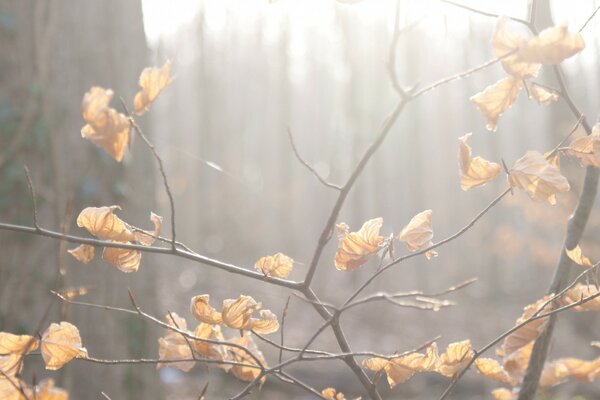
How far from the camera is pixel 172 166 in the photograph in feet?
79.8

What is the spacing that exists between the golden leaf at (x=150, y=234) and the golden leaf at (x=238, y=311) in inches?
6.9

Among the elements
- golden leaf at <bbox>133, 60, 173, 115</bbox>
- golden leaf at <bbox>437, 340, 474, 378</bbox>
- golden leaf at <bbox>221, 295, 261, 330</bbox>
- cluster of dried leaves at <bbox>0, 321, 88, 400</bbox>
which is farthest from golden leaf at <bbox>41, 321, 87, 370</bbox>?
golden leaf at <bbox>437, 340, 474, 378</bbox>

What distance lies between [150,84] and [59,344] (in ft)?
1.41

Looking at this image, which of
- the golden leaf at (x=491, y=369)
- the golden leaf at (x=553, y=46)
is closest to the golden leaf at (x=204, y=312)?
the golden leaf at (x=491, y=369)

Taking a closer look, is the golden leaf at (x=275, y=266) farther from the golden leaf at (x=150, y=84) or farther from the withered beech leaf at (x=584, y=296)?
the withered beech leaf at (x=584, y=296)

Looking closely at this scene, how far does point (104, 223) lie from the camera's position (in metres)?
1.05

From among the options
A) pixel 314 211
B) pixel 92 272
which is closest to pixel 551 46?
pixel 92 272

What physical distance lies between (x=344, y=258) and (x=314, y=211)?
35279 millimetres

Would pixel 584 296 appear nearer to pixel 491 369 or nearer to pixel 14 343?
pixel 491 369

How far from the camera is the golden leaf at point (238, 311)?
1072mm

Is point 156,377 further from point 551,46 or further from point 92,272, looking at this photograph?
point 551,46

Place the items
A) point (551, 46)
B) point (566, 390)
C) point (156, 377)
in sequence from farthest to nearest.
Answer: point (566, 390) < point (156, 377) < point (551, 46)

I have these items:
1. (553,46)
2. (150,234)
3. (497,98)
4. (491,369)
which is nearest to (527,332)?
(491,369)

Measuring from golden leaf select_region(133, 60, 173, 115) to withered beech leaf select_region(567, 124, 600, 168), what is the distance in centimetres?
67
